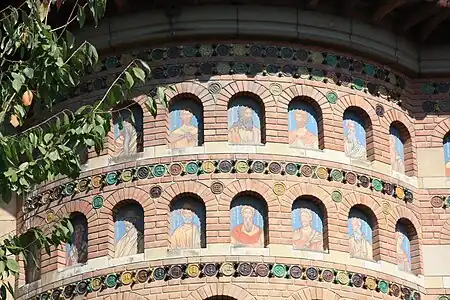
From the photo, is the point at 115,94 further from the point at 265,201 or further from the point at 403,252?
the point at 403,252

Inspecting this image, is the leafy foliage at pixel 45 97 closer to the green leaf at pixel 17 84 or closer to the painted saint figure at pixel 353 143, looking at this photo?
the green leaf at pixel 17 84

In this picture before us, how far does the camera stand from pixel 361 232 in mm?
30094

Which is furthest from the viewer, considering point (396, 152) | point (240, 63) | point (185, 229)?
point (396, 152)

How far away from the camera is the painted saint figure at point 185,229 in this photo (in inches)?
1150

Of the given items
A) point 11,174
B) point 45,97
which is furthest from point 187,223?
point 11,174

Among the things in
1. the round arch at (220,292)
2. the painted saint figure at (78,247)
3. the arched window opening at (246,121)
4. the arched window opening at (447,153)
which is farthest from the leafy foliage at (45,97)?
the arched window opening at (447,153)

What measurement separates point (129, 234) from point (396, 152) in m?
5.38

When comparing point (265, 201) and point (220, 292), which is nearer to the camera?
point (220, 292)

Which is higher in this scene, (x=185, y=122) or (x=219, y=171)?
(x=185, y=122)

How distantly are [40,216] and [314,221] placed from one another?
4976 mm

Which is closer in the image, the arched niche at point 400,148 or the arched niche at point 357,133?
the arched niche at point 357,133

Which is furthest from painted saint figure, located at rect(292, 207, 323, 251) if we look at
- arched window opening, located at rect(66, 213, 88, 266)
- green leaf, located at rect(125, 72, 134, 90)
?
green leaf, located at rect(125, 72, 134, 90)

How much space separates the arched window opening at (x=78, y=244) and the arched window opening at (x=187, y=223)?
1644mm

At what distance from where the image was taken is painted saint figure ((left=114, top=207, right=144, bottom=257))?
96.6ft
